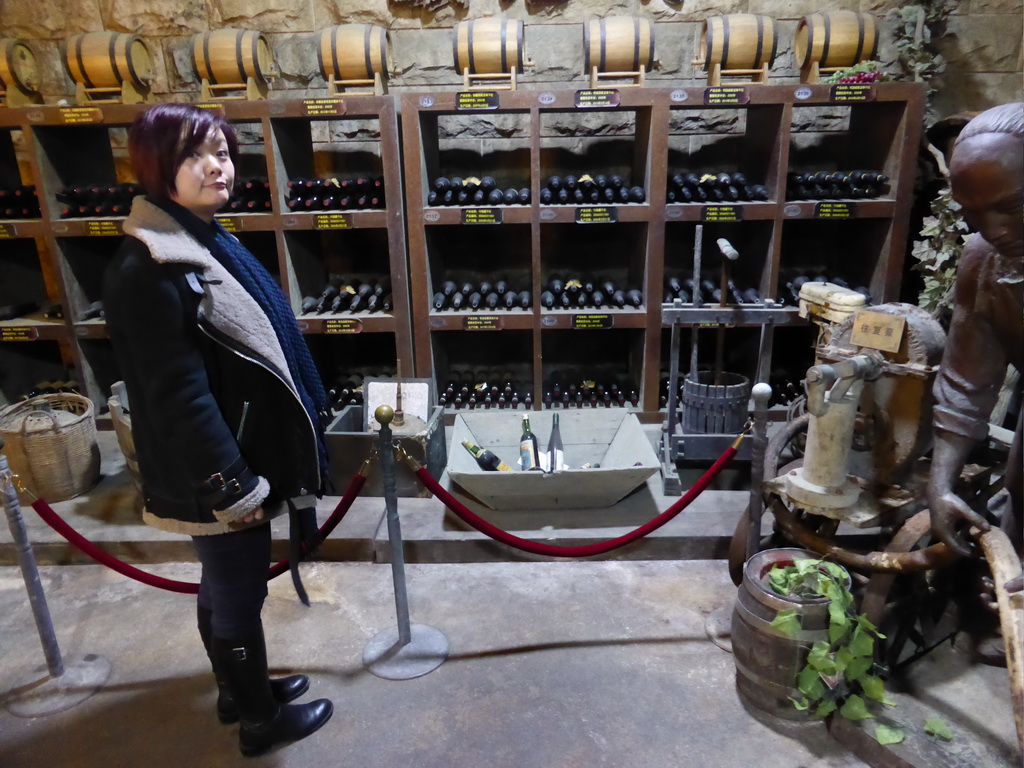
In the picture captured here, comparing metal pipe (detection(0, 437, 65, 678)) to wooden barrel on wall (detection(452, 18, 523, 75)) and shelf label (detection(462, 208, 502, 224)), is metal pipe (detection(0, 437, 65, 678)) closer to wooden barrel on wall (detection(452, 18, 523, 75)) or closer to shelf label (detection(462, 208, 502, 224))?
shelf label (detection(462, 208, 502, 224))

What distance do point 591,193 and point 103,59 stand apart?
3.10 meters

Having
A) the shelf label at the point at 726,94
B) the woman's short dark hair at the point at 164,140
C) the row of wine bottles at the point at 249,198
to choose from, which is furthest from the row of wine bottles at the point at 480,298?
the woman's short dark hair at the point at 164,140

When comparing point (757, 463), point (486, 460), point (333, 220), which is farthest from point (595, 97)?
point (757, 463)

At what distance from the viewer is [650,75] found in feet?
14.9

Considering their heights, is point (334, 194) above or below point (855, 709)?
above

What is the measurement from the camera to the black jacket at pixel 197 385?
1.60 meters

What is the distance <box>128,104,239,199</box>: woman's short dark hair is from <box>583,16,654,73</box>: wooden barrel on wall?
2.78 meters

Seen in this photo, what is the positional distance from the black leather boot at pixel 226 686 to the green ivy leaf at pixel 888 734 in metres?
1.92

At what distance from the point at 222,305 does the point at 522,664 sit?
5.64 feet

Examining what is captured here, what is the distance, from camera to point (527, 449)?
3504mm

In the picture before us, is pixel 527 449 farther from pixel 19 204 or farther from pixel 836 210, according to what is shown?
pixel 19 204

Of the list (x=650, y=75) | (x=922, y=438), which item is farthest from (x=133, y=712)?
(x=650, y=75)

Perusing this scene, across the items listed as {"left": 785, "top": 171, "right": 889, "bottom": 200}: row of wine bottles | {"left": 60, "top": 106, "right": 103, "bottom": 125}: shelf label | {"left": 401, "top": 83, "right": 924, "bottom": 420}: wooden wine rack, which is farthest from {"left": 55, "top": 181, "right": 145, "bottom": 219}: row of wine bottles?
{"left": 785, "top": 171, "right": 889, "bottom": 200}: row of wine bottles

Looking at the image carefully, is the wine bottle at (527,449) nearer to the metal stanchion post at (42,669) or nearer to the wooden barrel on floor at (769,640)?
the wooden barrel on floor at (769,640)
